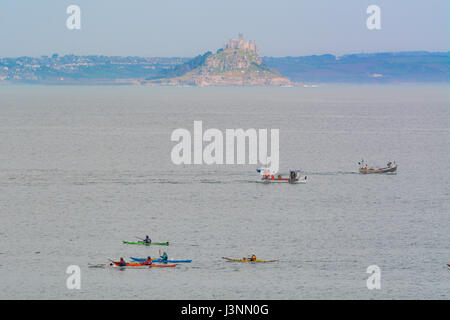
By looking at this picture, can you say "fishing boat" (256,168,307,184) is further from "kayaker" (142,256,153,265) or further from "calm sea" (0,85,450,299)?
"kayaker" (142,256,153,265)

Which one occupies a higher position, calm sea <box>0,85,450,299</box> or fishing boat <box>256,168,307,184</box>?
fishing boat <box>256,168,307,184</box>

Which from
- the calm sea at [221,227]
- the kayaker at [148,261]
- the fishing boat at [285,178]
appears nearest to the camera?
the calm sea at [221,227]

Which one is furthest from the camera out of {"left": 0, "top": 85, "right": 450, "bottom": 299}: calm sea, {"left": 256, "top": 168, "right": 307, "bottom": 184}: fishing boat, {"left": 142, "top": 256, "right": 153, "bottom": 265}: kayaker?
{"left": 256, "top": 168, "right": 307, "bottom": 184}: fishing boat

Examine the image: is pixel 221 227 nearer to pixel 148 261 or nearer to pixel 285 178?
pixel 148 261

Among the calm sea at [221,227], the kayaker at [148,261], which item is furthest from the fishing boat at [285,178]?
the kayaker at [148,261]

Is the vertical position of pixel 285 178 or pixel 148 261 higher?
pixel 285 178

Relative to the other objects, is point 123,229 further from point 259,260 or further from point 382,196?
point 382,196

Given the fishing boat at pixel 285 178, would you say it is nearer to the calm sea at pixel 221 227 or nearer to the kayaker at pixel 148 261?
the calm sea at pixel 221 227

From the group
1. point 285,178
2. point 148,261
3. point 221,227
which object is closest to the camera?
point 148,261

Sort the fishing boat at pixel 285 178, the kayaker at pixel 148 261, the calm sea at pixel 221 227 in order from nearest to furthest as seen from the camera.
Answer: the calm sea at pixel 221 227, the kayaker at pixel 148 261, the fishing boat at pixel 285 178

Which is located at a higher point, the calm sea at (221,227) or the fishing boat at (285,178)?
the fishing boat at (285,178)

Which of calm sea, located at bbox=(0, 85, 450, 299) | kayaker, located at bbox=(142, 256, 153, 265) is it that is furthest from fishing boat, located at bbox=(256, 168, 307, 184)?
kayaker, located at bbox=(142, 256, 153, 265)

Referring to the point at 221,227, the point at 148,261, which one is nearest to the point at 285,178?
the point at 221,227
